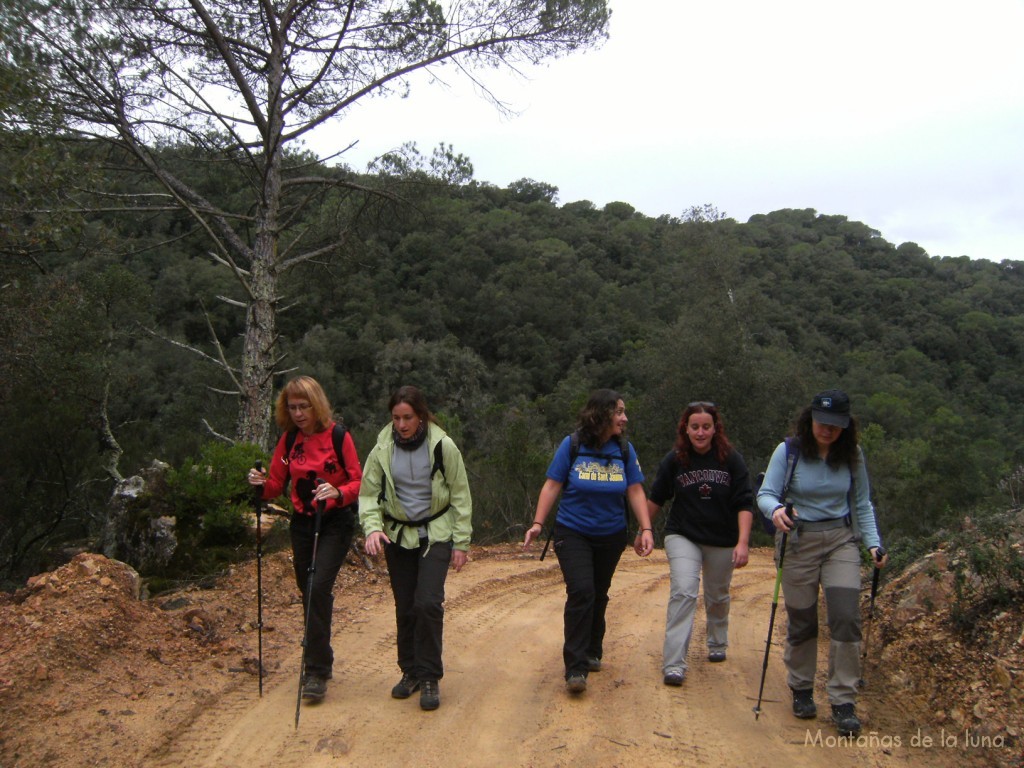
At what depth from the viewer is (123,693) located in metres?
4.68

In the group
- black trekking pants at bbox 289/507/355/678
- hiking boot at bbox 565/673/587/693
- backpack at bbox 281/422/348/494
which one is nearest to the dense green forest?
backpack at bbox 281/422/348/494

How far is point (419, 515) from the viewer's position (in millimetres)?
4695

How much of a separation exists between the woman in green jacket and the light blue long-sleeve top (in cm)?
166

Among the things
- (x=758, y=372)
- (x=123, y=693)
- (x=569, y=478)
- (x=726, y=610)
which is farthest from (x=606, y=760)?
(x=758, y=372)

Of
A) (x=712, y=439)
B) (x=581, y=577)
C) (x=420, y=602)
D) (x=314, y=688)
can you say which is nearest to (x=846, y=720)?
(x=581, y=577)

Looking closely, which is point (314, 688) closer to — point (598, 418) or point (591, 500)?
point (591, 500)

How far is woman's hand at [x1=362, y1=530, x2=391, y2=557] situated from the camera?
14.4 feet

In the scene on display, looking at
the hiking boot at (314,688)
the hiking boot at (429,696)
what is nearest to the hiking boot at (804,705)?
the hiking boot at (429,696)

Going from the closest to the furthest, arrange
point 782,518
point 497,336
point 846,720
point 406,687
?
point 846,720, point 782,518, point 406,687, point 497,336

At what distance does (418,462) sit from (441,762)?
5.02 feet

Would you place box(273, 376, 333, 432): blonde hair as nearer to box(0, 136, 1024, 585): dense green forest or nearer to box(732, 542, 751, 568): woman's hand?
box(732, 542, 751, 568): woman's hand

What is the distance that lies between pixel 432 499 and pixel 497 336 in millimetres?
34767

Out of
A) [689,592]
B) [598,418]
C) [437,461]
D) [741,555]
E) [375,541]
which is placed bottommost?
[689,592]

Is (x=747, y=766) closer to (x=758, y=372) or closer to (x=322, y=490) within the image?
(x=322, y=490)
